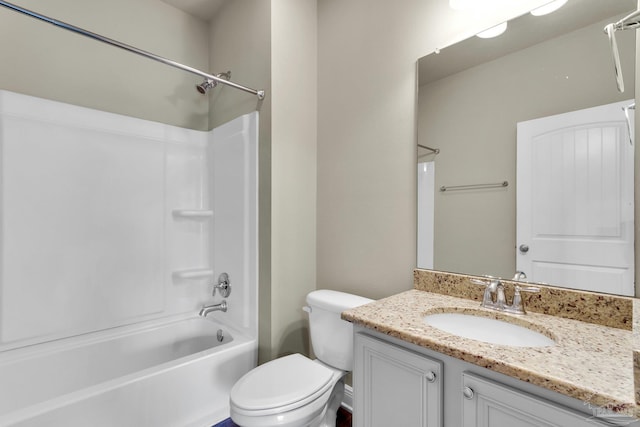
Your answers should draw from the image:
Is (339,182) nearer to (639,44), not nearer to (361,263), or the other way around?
(361,263)

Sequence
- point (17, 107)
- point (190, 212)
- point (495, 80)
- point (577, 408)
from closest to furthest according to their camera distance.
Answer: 1. point (577, 408)
2. point (495, 80)
3. point (17, 107)
4. point (190, 212)

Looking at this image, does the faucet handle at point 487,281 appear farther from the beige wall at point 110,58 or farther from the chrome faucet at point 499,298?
the beige wall at point 110,58

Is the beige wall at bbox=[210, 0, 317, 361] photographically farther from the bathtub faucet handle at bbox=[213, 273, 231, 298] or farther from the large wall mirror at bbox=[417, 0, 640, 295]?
the large wall mirror at bbox=[417, 0, 640, 295]

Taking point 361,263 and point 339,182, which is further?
point 339,182

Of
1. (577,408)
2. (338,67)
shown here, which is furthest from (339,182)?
(577,408)

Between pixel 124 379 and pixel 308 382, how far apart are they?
2.88ft

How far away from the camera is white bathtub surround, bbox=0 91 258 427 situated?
157cm

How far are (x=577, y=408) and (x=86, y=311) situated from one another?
2.38m

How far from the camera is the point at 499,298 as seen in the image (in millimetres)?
1153

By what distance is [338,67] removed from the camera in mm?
1919

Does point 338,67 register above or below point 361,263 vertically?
above

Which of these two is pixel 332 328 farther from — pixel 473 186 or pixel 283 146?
pixel 283 146

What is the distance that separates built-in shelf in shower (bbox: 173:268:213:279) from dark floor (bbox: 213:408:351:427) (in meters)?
0.97

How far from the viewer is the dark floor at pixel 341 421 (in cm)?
165
